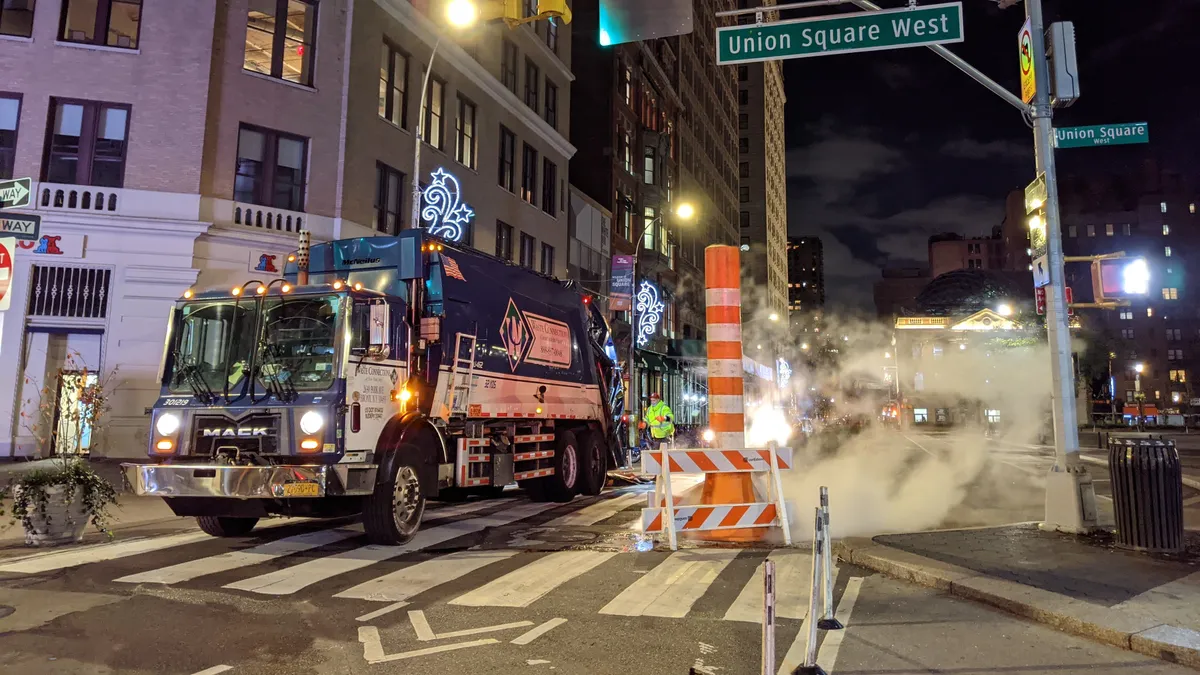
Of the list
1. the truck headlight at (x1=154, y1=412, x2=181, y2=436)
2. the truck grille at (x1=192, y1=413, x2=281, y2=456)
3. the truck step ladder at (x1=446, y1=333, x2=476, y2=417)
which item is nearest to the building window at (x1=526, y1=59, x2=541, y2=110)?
the truck step ladder at (x1=446, y1=333, x2=476, y2=417)

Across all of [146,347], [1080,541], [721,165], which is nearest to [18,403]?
[146,347]

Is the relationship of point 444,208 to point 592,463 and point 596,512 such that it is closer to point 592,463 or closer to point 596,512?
point 592,463

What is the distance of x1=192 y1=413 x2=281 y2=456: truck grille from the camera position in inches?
303

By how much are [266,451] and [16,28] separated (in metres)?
15.5

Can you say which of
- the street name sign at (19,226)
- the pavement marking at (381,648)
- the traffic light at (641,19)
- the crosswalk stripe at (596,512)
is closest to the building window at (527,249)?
the crosswalk stripe at (596,512)

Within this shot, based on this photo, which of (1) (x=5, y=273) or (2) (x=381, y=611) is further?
(1) (x=5, y=273)

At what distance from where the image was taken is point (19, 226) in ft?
30.0

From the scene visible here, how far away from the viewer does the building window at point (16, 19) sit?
17.0 meters

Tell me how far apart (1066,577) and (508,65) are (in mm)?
25564

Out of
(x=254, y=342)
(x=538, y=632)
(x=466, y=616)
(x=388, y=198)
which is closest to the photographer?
(x=538, y=632)

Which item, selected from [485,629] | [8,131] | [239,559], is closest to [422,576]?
[485,629]

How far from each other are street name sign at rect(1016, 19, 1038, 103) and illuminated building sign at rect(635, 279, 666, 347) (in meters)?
24.6

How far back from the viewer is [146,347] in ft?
54.6

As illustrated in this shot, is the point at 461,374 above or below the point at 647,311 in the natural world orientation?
below
